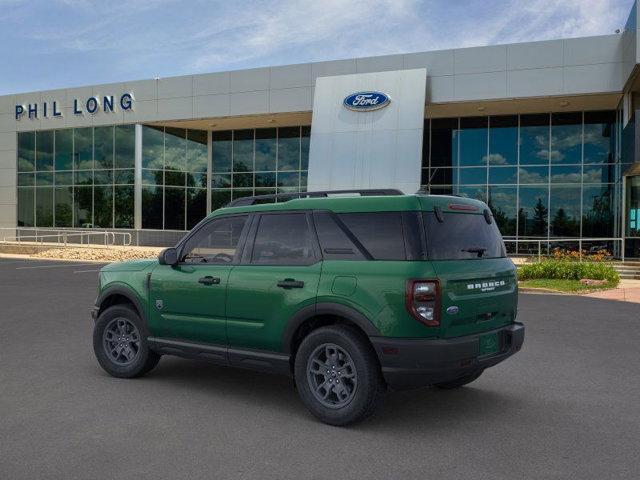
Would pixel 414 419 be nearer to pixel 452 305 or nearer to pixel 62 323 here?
pixel 452 305

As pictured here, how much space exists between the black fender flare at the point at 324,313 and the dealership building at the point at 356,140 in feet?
62.6

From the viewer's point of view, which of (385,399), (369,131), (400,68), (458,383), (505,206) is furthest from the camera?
(505,206)

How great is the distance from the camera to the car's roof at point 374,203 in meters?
5.00

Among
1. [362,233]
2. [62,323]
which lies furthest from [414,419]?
[62,323]

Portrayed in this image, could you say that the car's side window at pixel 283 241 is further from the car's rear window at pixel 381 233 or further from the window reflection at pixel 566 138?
the window reflection at pixel 566 138

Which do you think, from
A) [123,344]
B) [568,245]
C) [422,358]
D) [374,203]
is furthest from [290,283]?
[568,245]

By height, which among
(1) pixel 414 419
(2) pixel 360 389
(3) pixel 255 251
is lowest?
(1) pixel 414 419

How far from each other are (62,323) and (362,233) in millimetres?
6737

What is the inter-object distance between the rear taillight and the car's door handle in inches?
39.2

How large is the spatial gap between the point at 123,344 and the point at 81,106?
103 ft

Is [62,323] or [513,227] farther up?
[513,227]

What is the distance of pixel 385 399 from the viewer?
19.0 ft

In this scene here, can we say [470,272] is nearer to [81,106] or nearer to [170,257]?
[170,257]

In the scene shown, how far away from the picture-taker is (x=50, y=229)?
35.9 meters
